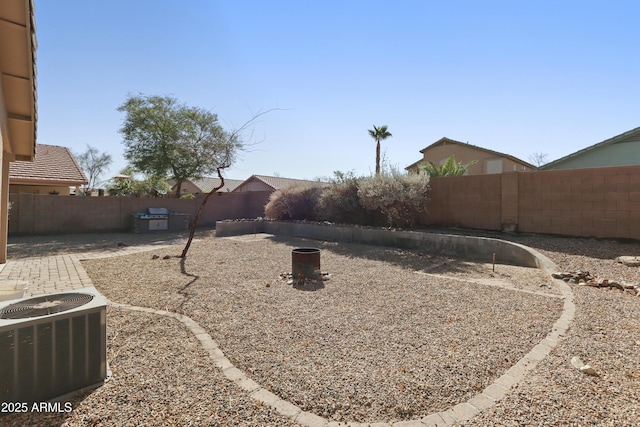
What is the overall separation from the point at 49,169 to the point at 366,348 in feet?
59.2

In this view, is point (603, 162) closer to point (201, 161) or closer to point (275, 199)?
point (275, 199)

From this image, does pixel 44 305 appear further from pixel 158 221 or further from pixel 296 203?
pixel 158 221

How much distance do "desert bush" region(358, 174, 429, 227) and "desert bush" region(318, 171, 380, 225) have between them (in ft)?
1.96

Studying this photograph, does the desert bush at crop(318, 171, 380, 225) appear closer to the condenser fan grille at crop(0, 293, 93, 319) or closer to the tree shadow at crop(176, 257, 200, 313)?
the tree shadow at crop(176, 257, 200, 313)

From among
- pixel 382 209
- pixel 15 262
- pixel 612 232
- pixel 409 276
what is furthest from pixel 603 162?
pixel 15 262

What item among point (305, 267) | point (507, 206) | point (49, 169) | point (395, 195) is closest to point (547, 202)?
point (507, 206)

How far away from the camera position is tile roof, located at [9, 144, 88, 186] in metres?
13.3

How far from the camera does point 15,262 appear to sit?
23.9ft

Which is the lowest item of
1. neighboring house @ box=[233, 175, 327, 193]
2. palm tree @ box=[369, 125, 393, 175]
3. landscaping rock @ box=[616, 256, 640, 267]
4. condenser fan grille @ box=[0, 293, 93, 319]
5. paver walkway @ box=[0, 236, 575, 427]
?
paver walkway @ box=[0, 236, 575, 427]

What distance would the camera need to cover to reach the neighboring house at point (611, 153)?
43.3 ft

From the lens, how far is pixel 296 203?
13.6m

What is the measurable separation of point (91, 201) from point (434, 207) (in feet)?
46.6

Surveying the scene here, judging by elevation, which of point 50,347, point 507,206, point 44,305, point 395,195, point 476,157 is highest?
point 476,157

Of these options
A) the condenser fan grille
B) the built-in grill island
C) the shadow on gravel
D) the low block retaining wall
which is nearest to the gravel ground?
the condenser fan grille
